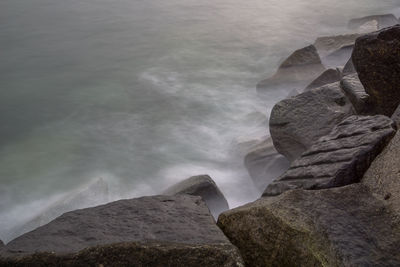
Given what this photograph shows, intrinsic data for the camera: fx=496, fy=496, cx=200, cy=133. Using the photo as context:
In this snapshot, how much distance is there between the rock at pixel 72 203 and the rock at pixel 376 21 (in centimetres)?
807

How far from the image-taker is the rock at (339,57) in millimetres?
9703

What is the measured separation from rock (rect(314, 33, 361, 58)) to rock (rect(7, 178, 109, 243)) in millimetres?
5875

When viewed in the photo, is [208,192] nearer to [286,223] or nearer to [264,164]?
[264,164]

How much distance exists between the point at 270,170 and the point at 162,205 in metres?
2.83

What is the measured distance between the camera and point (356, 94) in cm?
480

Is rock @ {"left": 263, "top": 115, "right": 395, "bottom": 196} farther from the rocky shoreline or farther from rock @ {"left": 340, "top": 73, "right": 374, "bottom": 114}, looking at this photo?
rock @ {"left": 340, "top": 73, "right": 374, "bottom": 114}

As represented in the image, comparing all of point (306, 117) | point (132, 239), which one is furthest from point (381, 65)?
point (132, 239)

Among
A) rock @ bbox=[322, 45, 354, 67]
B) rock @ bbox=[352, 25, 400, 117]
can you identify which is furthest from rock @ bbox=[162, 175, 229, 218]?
rock @ bbox=[322, 45, 354, 67]

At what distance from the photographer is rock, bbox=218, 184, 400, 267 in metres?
2.58

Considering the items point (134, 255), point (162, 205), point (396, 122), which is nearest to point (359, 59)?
point (396, 122)

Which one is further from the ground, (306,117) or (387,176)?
(306,117)

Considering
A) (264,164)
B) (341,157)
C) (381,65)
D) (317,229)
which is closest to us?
(317,229)

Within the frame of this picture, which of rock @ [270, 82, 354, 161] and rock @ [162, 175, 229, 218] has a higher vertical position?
rock @ [270, 82, 354, 161]

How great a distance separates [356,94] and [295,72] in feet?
14.0
